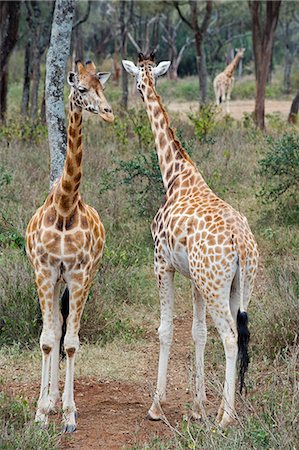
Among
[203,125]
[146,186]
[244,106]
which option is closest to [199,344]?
[146,186]

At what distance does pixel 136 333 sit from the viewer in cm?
709

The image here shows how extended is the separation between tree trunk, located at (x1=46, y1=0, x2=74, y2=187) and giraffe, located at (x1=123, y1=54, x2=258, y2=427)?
4.62 feet

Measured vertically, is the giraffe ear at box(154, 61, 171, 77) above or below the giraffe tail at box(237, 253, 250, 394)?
above

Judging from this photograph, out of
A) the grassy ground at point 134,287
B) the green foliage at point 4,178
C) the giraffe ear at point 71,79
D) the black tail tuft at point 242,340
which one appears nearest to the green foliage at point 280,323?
the grassy ground at point 134,287

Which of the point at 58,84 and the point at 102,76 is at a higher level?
the point at 102,76

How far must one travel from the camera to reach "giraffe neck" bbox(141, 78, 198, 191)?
5.98 metres

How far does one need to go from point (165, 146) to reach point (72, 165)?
1.14 metres

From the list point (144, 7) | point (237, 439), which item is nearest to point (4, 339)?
point (237, 439)

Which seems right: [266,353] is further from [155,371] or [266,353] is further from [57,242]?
[57,242]

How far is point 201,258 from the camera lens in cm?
511

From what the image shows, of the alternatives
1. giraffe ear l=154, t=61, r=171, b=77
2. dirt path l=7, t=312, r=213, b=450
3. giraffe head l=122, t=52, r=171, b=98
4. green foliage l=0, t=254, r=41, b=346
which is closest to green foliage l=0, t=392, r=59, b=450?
dirt path l=7, t=312, r=213, b=450

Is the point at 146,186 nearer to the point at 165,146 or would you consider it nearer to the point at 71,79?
the point at 165,146

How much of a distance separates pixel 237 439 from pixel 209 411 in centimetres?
139

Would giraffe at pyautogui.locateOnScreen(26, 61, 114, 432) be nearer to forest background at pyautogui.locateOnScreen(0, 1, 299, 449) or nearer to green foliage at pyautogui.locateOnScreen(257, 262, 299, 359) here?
forest background at pyautogui.locateOnScreen(0, 1, 299, 449)
